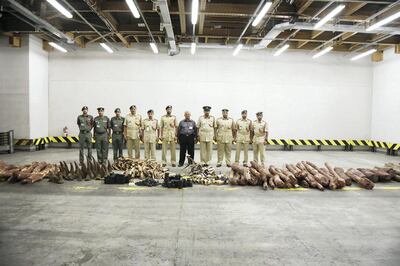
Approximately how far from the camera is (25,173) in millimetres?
6898

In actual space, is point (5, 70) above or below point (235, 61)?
below

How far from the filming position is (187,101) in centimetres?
1457

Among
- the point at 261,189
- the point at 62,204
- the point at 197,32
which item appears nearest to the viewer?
the point at 62,204

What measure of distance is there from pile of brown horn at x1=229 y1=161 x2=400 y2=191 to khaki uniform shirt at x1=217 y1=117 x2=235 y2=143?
243 centimetres

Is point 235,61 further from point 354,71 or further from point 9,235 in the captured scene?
point 9,235

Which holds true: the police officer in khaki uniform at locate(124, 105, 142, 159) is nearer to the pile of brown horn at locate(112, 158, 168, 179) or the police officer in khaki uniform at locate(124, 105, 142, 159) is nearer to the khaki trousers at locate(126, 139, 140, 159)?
the khaki trousers at locate(126, 139, 140, 159)

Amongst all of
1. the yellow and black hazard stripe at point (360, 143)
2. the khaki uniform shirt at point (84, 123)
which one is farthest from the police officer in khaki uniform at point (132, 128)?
the yellow and black hazard stripe at point (360, 143)

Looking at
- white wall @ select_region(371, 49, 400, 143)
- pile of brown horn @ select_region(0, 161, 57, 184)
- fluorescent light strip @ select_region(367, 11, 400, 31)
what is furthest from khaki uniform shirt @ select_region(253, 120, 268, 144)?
white wall @ select_region(371, 49, 400, 143)

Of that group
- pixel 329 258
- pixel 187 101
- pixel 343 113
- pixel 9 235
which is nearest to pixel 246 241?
pixel 329 258

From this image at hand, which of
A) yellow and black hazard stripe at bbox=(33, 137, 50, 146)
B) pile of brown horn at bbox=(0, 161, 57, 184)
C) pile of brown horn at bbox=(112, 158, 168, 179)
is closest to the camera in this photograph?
pile of brown horn at bbox=(0, 161, 57, 184)

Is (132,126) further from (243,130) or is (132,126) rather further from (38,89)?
(38,89)

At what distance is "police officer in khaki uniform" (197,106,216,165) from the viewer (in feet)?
32.2

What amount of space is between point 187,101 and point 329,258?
11867 millimetres

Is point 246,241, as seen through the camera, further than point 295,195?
No
